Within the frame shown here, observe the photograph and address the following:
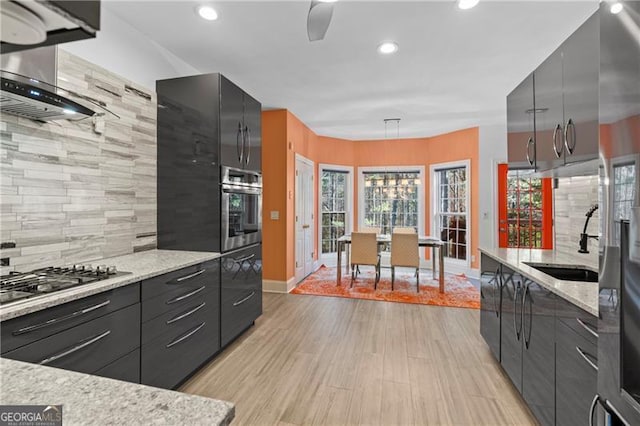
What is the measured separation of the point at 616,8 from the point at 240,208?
9.06 feet

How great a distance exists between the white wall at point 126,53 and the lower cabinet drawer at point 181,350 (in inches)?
79.5

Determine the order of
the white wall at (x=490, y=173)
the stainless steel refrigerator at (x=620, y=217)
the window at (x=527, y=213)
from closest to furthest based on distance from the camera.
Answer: the stainless steel refrigerator at (x=620, y=217), the window at (x=527, y=213), the white wall at (x=490, y=173)

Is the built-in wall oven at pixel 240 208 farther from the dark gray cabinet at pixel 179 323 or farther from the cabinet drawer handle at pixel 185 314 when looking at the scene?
the cabinet drawer handle at pixel 185 314

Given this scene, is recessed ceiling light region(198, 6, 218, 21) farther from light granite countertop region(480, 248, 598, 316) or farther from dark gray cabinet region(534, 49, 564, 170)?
light granite countertop region(480, 248, 598, 316)

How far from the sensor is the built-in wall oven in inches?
110

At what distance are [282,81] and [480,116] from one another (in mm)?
3319

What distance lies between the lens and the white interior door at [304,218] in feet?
17.5

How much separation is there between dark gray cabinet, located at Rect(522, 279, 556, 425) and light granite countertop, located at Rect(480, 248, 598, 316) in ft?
0.18

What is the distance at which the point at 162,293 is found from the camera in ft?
6.56

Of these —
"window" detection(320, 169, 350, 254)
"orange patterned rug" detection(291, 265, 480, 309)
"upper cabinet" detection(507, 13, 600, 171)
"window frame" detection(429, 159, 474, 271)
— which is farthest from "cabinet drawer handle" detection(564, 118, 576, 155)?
"window" detection(320, 169, 350, 254)

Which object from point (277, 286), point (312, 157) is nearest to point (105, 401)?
point (277, 286)

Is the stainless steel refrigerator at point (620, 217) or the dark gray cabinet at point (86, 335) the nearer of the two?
the stainless steel refrigerator at point (620, 217)

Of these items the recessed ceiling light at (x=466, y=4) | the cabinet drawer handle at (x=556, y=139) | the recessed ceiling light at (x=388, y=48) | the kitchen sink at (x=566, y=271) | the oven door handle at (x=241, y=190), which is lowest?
the kitchen sink at (x=566, y=271)

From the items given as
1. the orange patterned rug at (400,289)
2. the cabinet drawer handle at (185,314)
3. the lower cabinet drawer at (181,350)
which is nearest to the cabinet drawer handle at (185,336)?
the lower cabinet drawer at (181,350)
